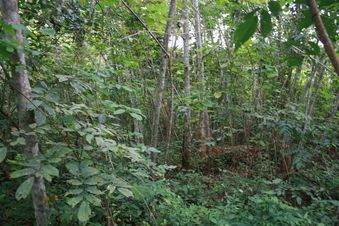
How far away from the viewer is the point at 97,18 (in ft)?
12.8

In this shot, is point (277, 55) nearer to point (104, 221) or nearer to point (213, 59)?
point (213, 59)

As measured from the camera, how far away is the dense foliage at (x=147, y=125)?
1833mm

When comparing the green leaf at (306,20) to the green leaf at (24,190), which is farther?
the green leaf at (24,190)

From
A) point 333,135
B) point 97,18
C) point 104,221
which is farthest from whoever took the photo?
point 333,135

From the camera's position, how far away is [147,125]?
17.5 feet

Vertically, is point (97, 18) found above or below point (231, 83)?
above

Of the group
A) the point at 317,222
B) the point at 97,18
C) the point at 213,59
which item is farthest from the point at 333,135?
the point at 97,18

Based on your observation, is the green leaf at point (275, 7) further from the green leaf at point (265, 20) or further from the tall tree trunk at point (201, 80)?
the tall tree trunk at point (201, 80)

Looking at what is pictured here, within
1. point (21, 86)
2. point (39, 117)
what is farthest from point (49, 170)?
point (21, 86)

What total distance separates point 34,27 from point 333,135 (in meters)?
3.75

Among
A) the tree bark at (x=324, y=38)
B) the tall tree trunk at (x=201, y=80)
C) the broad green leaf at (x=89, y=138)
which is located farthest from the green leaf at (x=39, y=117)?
→ the tall tree trunk at (x=201, y=80)

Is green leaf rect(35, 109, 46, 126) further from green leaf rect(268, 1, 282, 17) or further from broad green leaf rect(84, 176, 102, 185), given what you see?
green leaf rect(268, 1, 282, 17)

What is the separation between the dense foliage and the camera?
1833 mm

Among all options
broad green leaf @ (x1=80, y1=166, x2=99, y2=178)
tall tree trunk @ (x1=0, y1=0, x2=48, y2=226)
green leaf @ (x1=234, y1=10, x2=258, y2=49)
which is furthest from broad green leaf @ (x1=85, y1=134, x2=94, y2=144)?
green leaf @ (x1=234, y1=10, x2=258, y2=49)
